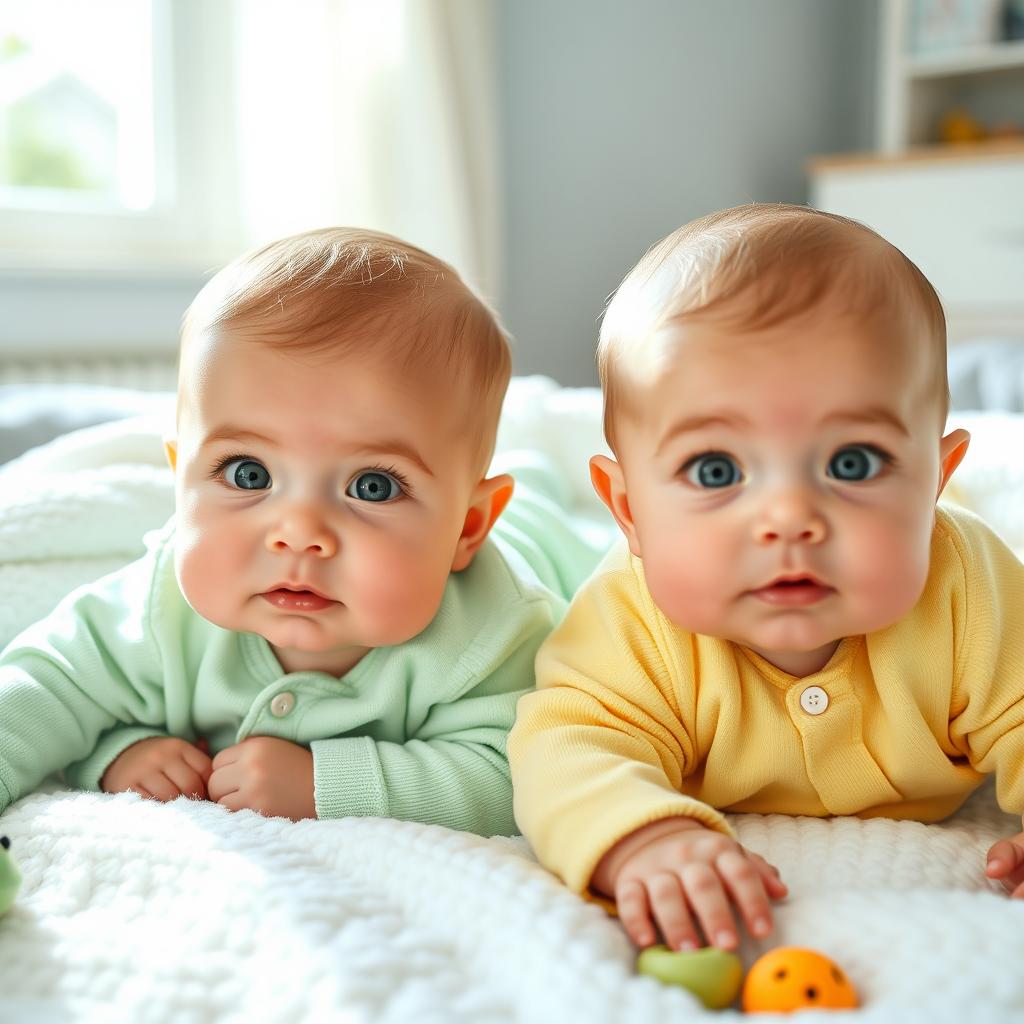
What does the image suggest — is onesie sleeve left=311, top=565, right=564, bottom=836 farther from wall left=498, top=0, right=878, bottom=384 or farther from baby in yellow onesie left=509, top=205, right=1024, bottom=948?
wall left=498, top=0, right=878, bottom=384

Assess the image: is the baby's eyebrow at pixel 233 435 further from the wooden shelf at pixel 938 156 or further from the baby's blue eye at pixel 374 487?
the wooden shelf at pixel 938 156

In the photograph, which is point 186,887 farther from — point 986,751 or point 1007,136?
point 1007,136

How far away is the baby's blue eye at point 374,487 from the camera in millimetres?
840

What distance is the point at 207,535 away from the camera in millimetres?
837

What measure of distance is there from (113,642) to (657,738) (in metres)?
0.43

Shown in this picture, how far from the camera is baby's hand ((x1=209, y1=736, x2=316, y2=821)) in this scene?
84cm

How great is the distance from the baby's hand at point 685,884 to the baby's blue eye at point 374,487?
305mm

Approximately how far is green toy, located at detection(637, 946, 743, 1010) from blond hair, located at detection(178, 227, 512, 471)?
43 cm

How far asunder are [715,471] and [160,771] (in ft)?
1.56

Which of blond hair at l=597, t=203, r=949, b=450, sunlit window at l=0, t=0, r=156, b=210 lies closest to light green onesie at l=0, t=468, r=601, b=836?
blond hair at l=597, t=203, r=949, b=450

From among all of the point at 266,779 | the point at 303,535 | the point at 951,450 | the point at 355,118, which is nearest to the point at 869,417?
the point at 951,450

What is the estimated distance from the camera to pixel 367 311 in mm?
844

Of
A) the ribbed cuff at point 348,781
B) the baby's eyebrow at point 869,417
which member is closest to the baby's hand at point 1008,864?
the baby's eyebrow at point 869,417

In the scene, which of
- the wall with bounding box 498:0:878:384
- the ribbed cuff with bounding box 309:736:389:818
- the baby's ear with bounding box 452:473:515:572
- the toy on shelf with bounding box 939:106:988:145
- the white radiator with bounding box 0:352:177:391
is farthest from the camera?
the toy on shelf with bounding box 939:106:988:145
